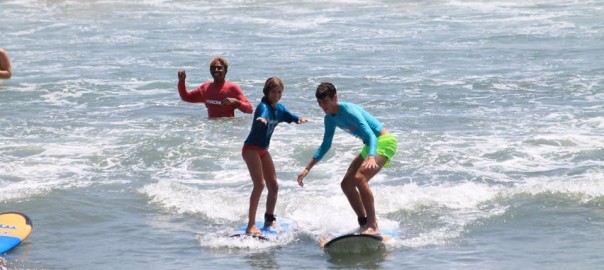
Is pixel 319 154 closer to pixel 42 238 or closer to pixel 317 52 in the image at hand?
pixel 42 238

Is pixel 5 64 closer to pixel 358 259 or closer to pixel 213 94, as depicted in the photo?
pixel 358 259

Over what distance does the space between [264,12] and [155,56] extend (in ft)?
27.5

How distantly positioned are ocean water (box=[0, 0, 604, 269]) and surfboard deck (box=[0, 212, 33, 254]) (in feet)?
0.40

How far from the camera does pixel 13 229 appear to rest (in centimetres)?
978

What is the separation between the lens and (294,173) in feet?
42.0

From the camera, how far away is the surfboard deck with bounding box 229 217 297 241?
9.65m

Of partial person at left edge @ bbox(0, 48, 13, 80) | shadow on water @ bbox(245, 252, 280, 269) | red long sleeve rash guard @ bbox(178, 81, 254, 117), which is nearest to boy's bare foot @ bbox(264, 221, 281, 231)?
shadow on water @ bbox(245, 252, 280, 269)

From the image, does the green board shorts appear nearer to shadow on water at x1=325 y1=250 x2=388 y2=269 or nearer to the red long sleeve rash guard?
shadow on water at x1=325 y1=250 x2=388 y2=269

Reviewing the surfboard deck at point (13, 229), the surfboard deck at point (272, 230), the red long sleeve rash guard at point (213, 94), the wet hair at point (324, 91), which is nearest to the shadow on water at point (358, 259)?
the surfboard deck at point (272, 230)

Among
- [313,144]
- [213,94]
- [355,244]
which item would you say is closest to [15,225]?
[355,244]

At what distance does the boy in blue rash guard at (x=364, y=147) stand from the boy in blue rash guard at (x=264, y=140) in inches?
10.7

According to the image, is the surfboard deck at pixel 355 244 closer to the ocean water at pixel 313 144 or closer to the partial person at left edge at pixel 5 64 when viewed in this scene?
the ocean water at pixel 313 144

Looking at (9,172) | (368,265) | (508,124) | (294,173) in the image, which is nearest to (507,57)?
(508,124)

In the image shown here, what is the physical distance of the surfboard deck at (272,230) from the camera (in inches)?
380
